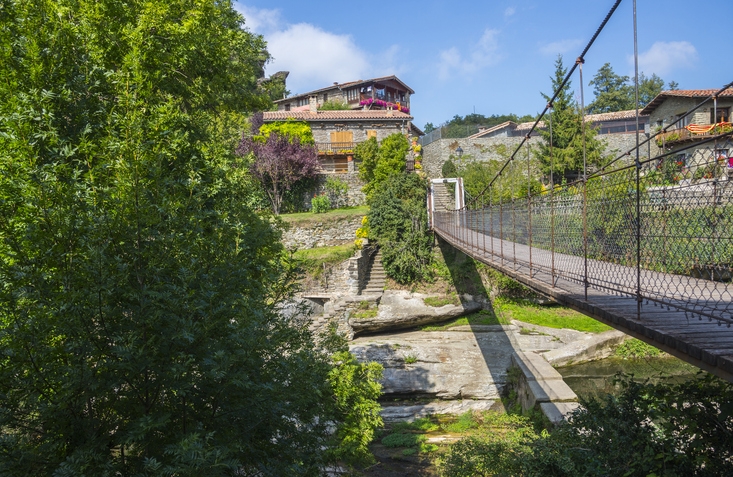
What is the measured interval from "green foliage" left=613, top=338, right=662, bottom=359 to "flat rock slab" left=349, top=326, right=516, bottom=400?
1.93m

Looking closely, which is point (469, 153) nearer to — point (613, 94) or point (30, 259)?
point (613, 94)

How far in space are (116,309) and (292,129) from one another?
16786 millimetres

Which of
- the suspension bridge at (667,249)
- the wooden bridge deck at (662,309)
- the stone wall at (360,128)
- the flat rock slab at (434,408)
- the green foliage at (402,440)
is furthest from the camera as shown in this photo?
the stone wall at (360,128)

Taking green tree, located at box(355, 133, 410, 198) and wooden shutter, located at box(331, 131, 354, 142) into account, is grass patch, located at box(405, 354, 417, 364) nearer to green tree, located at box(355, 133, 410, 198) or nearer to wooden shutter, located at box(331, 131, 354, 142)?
green tree, located at box(355, 133, 410, 198)

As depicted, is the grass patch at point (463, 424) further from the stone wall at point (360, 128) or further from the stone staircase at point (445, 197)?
the stone wall at point (360, 128)

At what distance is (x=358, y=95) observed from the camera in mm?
26641

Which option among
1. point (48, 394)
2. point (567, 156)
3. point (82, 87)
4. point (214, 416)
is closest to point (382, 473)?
point (214, 416)

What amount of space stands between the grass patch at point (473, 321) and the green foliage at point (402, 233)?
1.48 meters

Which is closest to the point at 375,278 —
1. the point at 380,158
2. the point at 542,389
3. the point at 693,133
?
the point at 380,158

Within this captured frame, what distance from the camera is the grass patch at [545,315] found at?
10.5 meters

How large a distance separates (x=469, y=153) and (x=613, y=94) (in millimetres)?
15695

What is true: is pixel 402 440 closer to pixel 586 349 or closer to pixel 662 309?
pixel 586 349

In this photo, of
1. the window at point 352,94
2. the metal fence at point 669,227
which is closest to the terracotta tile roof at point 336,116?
the window at point 352,94

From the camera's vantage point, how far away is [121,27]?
13.8 ft
